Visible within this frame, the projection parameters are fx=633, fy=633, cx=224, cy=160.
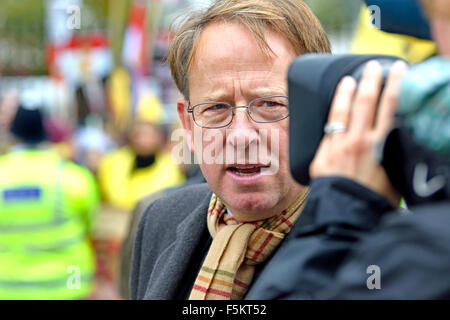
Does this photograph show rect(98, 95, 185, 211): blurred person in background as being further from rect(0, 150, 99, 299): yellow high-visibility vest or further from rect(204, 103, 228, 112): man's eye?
rect(204, 103, 228, 112): man's eye

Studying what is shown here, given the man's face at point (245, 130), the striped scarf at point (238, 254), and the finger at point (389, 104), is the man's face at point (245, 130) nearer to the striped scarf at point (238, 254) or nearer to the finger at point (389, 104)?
the striped scarf at point (238, 254)

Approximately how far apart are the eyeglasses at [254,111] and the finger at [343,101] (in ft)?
1.89

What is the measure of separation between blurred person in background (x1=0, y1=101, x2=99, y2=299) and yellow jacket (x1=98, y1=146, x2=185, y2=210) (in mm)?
1359

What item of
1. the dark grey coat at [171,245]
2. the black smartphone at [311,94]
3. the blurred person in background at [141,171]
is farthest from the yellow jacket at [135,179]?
the black smartphone at [311,94]

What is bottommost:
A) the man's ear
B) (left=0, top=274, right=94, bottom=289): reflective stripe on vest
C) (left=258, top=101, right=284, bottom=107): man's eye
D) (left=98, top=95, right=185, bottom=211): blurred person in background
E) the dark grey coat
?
(left=0, top=274, right=94, bottom=289): reflective stripe on vest

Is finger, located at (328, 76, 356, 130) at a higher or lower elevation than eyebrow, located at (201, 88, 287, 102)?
higher

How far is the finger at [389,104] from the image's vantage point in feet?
3.26

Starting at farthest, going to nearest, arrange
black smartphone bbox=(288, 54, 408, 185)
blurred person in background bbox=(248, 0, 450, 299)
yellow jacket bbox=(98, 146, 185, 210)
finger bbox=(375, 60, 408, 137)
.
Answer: yellow jacket bbox=(98, 146, 185, 210)
black smartphone bbox=(288, 54, 408, 185)
finger bbox=(375, 60, 408, 137)
blurred person in background bbox=(248, 0, 450, 299)

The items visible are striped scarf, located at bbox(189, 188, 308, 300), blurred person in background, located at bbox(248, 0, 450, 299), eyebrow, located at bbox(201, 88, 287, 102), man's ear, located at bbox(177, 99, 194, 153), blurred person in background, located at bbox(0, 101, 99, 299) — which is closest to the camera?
blurred person in background, located at bbox(248, 0, 450, 299)

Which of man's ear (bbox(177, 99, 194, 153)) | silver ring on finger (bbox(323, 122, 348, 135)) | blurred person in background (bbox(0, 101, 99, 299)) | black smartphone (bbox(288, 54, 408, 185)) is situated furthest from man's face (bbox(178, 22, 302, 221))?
blurred person in background (bbox(0, 101, 99, 299))

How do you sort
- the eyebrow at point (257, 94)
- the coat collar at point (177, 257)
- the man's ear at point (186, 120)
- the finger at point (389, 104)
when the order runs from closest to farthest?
the finger at point (389, 104) < the eyebrow at point (257, 94) < the coat collar at point (177, 257) < the man's ear at point (186, 120)

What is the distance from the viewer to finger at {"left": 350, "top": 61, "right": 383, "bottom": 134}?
102 cm

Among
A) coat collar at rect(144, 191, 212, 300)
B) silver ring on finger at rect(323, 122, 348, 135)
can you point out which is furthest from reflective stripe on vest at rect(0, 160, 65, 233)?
silver ring on finger at rect(323, 122, 348, 135)

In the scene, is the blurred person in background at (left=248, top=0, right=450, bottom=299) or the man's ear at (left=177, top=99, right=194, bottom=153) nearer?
the blurred person in background at (left=248, top=0, right=450, bottom=299)
